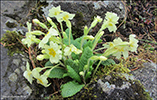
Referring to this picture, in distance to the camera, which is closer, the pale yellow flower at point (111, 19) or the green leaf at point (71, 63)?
the pale yellow flower at point (111, 19)

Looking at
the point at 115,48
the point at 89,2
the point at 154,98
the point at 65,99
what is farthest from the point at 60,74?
the point at 89,2

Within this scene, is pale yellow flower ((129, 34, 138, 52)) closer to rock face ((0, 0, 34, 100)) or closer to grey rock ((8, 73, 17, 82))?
rock face ((0, 0, 34, 100))

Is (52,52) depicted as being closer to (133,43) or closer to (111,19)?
(111,19)

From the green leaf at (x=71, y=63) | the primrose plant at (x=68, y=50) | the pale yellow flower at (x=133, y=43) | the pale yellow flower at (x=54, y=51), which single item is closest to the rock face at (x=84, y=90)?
the primrose plant at (x=68, y=50)

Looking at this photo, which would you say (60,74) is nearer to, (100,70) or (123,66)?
(100,70)

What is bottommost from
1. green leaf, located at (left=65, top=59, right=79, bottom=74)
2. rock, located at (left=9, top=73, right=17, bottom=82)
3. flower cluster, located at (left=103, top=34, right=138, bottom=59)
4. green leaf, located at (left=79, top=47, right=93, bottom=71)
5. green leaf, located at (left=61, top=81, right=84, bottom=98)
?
green leaf, located at (left=61, top=81, right=84, bottom=98)

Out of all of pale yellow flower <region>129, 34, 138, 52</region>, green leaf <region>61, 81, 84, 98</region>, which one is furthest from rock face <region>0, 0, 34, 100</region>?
pale yellow flower <region>129, 34, 138, 52</region>

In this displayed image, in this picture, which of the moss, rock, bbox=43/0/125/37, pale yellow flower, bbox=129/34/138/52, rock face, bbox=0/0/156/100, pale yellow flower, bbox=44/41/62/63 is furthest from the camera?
rock, bbox=43/0/125/37

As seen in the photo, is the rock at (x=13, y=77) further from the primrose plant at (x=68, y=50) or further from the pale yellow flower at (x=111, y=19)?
the pale yellow flower at (x=111, y=19)
